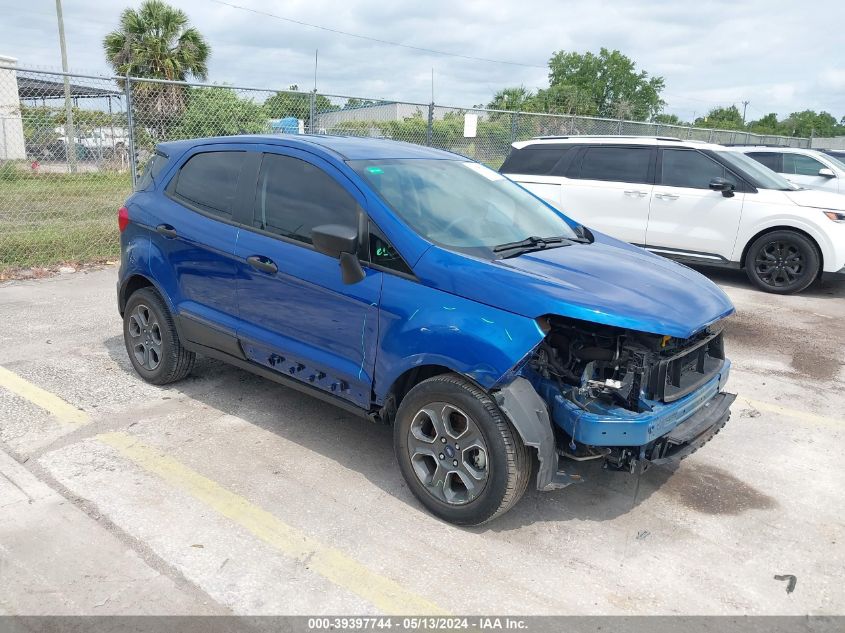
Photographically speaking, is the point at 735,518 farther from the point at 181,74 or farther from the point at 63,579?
the point at 181,74

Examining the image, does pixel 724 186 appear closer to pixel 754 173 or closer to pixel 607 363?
pixel 754 173

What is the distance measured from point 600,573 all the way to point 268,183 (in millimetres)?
2821

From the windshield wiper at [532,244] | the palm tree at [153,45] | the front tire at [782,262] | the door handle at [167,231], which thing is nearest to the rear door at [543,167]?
the front tire at [782,262]

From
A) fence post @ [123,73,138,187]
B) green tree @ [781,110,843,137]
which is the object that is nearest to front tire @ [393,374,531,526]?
fence post @ [123,73,138,187]

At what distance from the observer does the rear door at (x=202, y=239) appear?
4.25 m

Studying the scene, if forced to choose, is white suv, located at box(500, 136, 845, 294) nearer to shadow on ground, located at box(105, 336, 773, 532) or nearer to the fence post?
shadow on ground, located at box(105, 336, 773, 532)

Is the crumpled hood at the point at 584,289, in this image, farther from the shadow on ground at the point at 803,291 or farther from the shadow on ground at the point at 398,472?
the shadow on ground at the point at 803,291

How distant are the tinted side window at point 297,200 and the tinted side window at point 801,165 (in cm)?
1201

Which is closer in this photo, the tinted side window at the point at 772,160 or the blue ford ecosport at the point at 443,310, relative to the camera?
the blue ford ecosport at the point at 443,310

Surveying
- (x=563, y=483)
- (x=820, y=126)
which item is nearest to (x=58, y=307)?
(x=563, y=483)

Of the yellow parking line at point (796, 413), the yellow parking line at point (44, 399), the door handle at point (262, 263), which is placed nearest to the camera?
the door handle at point (262, 263)

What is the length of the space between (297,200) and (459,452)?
1752 mm

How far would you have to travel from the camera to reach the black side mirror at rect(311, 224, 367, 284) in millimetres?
3400

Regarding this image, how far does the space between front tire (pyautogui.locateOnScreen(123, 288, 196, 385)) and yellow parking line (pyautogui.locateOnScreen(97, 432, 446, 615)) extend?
0.82 m
